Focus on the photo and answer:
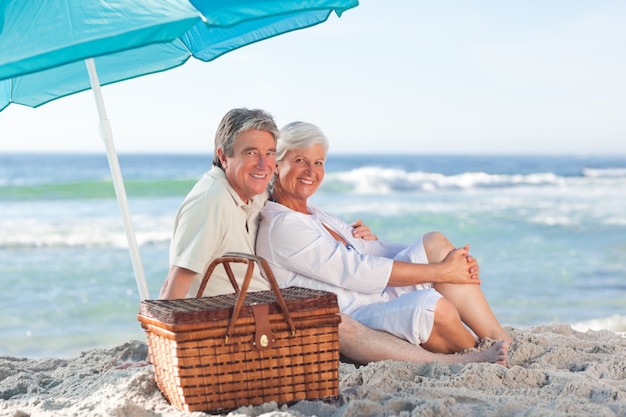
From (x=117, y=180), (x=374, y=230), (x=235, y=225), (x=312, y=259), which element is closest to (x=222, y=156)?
(x=235, y=225)

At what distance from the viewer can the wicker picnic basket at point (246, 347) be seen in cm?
269

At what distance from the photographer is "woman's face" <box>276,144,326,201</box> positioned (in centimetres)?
385

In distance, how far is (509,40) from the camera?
2434 centimetres

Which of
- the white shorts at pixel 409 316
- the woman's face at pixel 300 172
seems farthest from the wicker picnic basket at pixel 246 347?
the woman's face at pixel 300 172

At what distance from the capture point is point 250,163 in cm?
350

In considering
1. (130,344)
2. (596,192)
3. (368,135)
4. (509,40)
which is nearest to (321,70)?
(368,135)

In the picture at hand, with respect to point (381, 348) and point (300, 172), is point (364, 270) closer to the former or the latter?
point (381, 348)

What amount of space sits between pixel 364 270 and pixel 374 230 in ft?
31.9

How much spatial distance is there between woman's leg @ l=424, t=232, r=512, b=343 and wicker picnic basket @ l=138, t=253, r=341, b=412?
3.91 feet

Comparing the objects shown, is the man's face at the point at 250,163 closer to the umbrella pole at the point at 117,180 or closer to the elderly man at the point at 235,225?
the elderly man at the point at 235,225

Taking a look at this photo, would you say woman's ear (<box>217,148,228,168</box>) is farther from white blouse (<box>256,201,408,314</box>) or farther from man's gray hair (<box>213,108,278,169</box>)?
white blouse (<box>256,201,408,314</box>)

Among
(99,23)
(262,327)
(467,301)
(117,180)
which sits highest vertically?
(99,23)

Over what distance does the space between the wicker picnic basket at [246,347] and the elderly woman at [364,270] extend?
0.75 m

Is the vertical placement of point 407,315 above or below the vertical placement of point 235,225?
below
